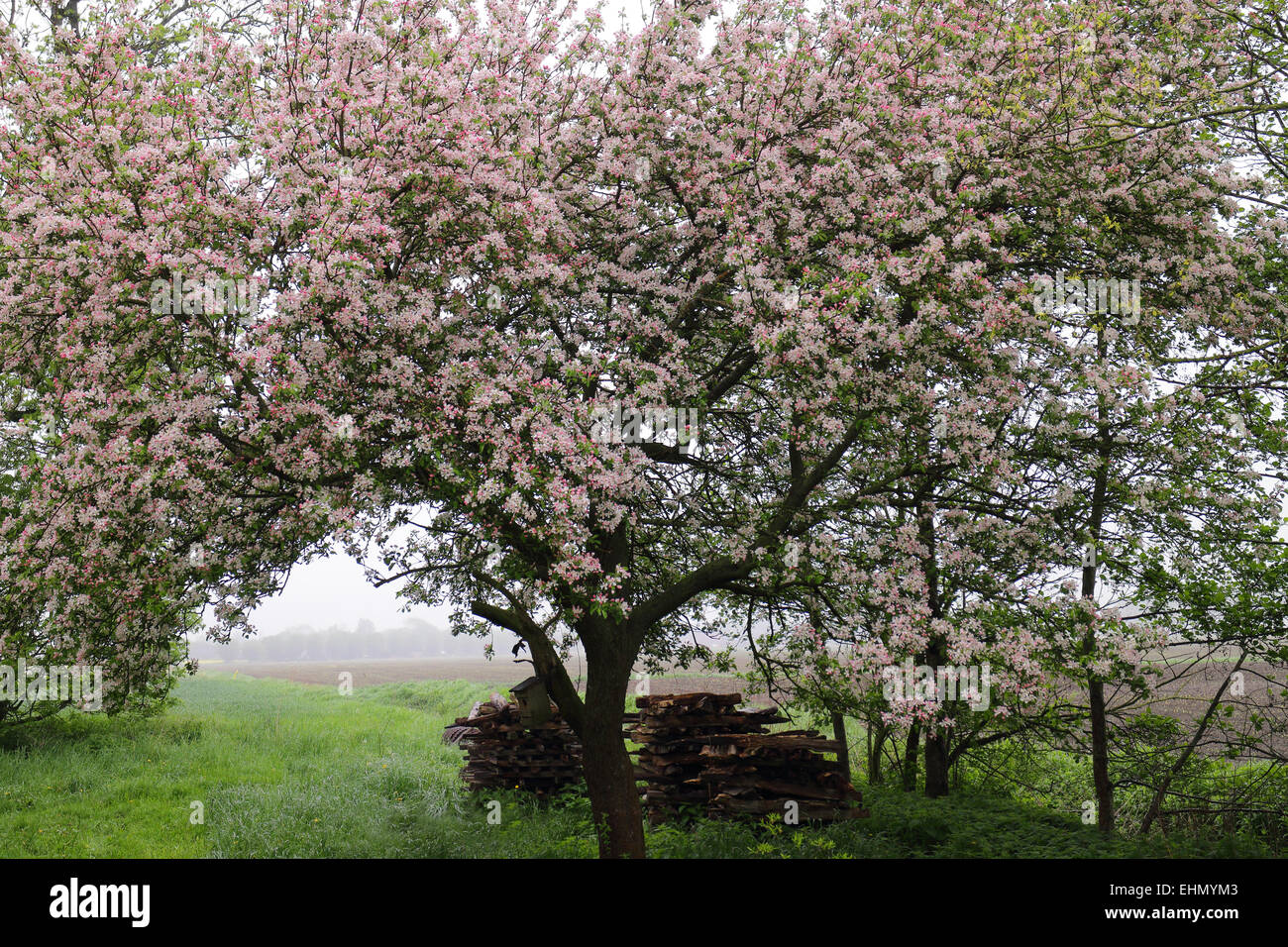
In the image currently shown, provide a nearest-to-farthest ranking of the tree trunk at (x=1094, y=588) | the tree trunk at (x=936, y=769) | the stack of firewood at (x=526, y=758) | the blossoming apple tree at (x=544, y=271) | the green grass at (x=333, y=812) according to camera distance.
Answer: the blossoming apple tree at (x=544, y=271)
the tree trunk at (x=1094, y=588)
the green grass at (x=333, y=812)
the tree trunk at (x=936, y=769)
the stack of firewood at (x=526, y=758)

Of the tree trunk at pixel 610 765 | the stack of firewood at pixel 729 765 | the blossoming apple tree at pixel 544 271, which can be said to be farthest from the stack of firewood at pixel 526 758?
the blossoming apple tree at pixel 544 271

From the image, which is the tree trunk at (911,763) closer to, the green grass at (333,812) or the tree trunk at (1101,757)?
the green grass at (333,812)

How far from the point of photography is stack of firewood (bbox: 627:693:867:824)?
14.4m

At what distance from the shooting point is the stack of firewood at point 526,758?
1839 cm

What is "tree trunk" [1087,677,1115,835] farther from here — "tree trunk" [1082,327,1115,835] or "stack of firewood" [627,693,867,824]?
"stack of firewood" [627,693,867,824]

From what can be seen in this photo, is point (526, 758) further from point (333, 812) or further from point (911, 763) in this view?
point (911, 763)

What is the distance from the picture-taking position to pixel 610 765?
40.5 feet

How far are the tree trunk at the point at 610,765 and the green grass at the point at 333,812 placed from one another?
0.80 meters

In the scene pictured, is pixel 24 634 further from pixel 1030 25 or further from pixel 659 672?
pixel 1030 25

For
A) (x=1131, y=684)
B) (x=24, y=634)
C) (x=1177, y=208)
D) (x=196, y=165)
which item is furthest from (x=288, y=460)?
(x=1177, y=208)

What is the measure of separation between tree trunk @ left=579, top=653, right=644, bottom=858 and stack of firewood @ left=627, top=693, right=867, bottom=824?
2.93 meters

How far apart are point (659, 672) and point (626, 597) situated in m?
3.13

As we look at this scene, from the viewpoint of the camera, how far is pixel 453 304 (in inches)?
396

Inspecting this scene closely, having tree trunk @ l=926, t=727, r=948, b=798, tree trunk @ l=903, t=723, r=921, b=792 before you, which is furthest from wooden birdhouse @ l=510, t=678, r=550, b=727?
tree trunk @ l=903, t=723, r=921, b=792
